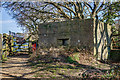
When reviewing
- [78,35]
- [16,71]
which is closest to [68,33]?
[78,35]

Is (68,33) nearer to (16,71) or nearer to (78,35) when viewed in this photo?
(78,35)

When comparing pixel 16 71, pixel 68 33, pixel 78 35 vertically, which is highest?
pixel 68 33

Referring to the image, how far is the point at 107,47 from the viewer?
9852 mm

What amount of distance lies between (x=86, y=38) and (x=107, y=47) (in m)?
3.03

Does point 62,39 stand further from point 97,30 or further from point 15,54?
point 15,54

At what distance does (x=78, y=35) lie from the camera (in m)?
8.00

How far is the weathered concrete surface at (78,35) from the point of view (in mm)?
7727

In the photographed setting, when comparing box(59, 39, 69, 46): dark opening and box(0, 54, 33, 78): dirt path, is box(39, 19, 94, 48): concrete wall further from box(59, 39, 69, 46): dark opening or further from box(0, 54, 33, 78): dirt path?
box(0, 54, 33, 78): dirt path

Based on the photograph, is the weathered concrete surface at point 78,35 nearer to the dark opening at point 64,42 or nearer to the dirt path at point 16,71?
the dark opening at point 64,42

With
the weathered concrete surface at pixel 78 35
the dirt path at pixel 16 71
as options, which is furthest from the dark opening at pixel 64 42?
the dirt path at pixel 16 71

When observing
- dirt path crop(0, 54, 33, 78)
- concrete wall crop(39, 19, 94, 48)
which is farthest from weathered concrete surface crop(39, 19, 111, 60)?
dirt path crop(0, 54, 33, 78)

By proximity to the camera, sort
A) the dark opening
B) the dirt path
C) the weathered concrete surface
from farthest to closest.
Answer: the dark opening
the weathered concrete surface
the dirt path

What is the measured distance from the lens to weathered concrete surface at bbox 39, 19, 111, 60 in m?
7.73

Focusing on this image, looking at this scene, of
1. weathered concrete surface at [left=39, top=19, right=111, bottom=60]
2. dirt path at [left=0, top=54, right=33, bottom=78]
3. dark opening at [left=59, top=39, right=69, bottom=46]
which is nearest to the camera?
dirt path at [left=0, top=54, right=33, bottom=78]
